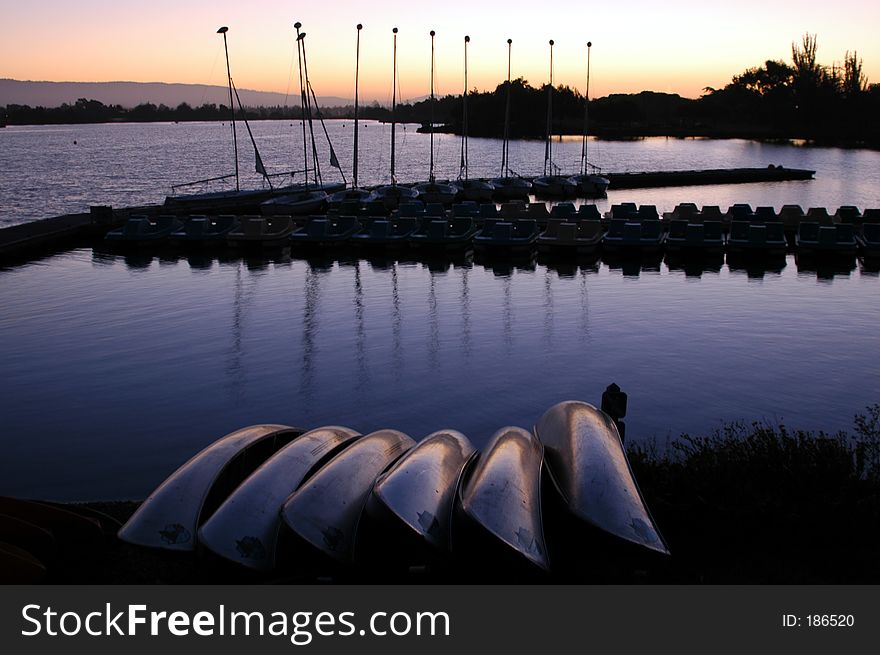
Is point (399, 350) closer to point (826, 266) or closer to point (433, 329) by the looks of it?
point (433, 329)

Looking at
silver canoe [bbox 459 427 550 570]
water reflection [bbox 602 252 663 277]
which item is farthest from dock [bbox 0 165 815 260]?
silver canoe [bbox 459 427 550 570]

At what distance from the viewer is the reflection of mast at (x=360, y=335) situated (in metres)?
17.1

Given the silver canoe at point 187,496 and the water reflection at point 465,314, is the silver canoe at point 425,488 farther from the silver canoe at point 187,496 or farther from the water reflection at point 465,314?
the water reflection at point 465,314

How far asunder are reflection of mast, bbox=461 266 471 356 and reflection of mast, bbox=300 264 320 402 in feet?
12.0

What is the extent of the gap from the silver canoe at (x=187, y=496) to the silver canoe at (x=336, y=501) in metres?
1.01

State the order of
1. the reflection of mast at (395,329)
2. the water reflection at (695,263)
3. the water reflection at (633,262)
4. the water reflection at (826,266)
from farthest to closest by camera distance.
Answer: the water reflection at (633,262) → the water reflection at (695,263) → the water reflection at (826,266) → the reflection of mast at (395,329)

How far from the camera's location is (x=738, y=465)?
934 centimetres

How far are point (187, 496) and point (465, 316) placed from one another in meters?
14.8

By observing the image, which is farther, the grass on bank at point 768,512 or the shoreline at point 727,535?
the grass on bank at point 768,512

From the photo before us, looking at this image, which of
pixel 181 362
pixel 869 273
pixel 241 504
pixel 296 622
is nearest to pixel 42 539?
pixel 241 504

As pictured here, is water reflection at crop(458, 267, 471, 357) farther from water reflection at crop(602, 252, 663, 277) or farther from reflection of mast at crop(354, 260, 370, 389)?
water reflection at crop(602, 252, 663, 277)

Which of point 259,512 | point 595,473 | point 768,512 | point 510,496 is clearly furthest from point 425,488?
point 768,512

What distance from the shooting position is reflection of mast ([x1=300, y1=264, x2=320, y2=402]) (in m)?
16.5

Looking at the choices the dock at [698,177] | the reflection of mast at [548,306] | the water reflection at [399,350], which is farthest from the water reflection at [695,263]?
the dock at [698,177]
